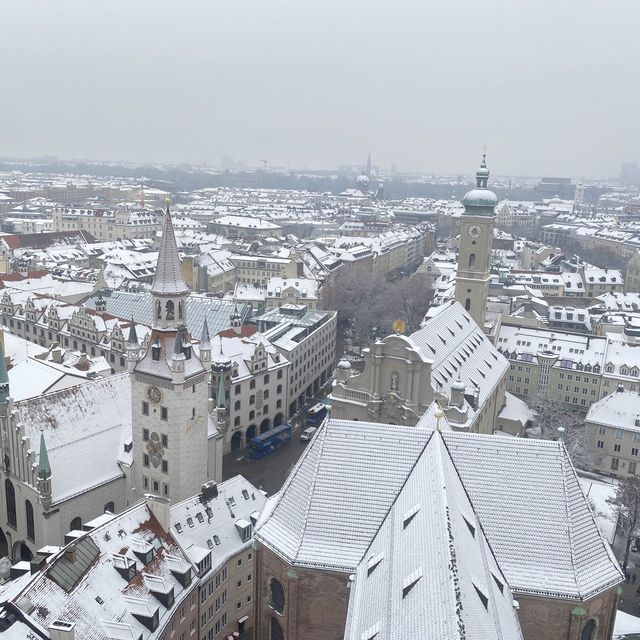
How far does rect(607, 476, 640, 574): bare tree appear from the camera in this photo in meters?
65.8

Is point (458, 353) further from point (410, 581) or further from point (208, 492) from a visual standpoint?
point (410, 581)

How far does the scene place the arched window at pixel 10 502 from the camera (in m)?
61.4

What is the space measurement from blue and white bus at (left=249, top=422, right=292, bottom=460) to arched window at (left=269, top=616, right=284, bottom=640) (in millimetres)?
45004

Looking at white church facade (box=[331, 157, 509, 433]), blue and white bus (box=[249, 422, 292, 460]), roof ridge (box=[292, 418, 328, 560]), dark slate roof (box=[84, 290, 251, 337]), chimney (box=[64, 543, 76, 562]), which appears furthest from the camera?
dark slate roof (box=[84, 290, 251, 337])

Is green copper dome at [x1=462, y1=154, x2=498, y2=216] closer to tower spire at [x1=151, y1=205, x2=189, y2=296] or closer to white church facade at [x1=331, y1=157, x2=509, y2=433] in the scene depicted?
white church facade at [x1=331, y1=157, x2=509, y2=433]

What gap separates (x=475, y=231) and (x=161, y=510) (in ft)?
221

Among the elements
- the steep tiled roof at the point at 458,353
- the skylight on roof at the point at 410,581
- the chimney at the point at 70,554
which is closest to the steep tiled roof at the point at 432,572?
the skylight on roof at the point at 410,581

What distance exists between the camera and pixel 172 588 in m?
46.9

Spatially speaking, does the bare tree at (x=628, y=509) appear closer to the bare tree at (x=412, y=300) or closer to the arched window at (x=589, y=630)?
the arched window at (x=589, y=630)

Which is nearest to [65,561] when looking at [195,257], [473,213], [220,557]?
[220,557]

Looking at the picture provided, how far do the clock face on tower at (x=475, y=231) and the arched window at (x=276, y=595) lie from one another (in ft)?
231

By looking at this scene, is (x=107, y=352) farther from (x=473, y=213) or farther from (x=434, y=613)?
(x=434, y=613)

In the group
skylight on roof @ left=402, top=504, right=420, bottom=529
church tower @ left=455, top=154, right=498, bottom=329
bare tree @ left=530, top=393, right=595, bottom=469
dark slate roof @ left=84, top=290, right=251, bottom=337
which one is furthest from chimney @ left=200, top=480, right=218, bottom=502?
church tower @ left=455, top=154, right=498, bottom=329

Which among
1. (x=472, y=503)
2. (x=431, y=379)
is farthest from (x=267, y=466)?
(x=472, y=503)
